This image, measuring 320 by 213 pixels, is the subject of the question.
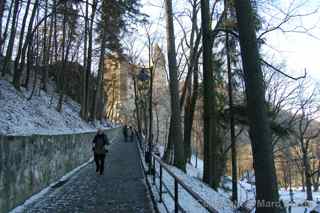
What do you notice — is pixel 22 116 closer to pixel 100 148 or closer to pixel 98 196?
pixel 100 148

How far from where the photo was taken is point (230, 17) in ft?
47.1

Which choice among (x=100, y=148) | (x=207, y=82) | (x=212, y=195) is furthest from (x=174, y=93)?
(x=212, y=195)

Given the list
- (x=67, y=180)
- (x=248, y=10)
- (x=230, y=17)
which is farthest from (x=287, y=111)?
(x=248, y=10)

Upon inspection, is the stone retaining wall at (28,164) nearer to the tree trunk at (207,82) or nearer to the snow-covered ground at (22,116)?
the snow-covered ground at (22,116)

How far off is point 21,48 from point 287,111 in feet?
81.6

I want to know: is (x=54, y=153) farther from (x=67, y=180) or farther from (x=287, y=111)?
(x=287, y=111)

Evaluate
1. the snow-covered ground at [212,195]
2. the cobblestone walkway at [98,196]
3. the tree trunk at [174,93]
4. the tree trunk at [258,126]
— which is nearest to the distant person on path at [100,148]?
the cobblestone walkway at [98,196]

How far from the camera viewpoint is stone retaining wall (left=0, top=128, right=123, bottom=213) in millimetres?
6281

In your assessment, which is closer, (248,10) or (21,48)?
(248,10)

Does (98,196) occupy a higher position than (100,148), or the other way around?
(100,148)

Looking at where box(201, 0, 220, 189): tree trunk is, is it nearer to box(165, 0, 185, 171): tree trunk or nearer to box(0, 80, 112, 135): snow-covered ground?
box(165, 0, 185, 171): tree trunk

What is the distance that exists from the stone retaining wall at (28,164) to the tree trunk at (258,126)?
4431 mm

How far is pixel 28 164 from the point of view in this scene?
301 inches

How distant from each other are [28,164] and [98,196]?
189 centimetres
